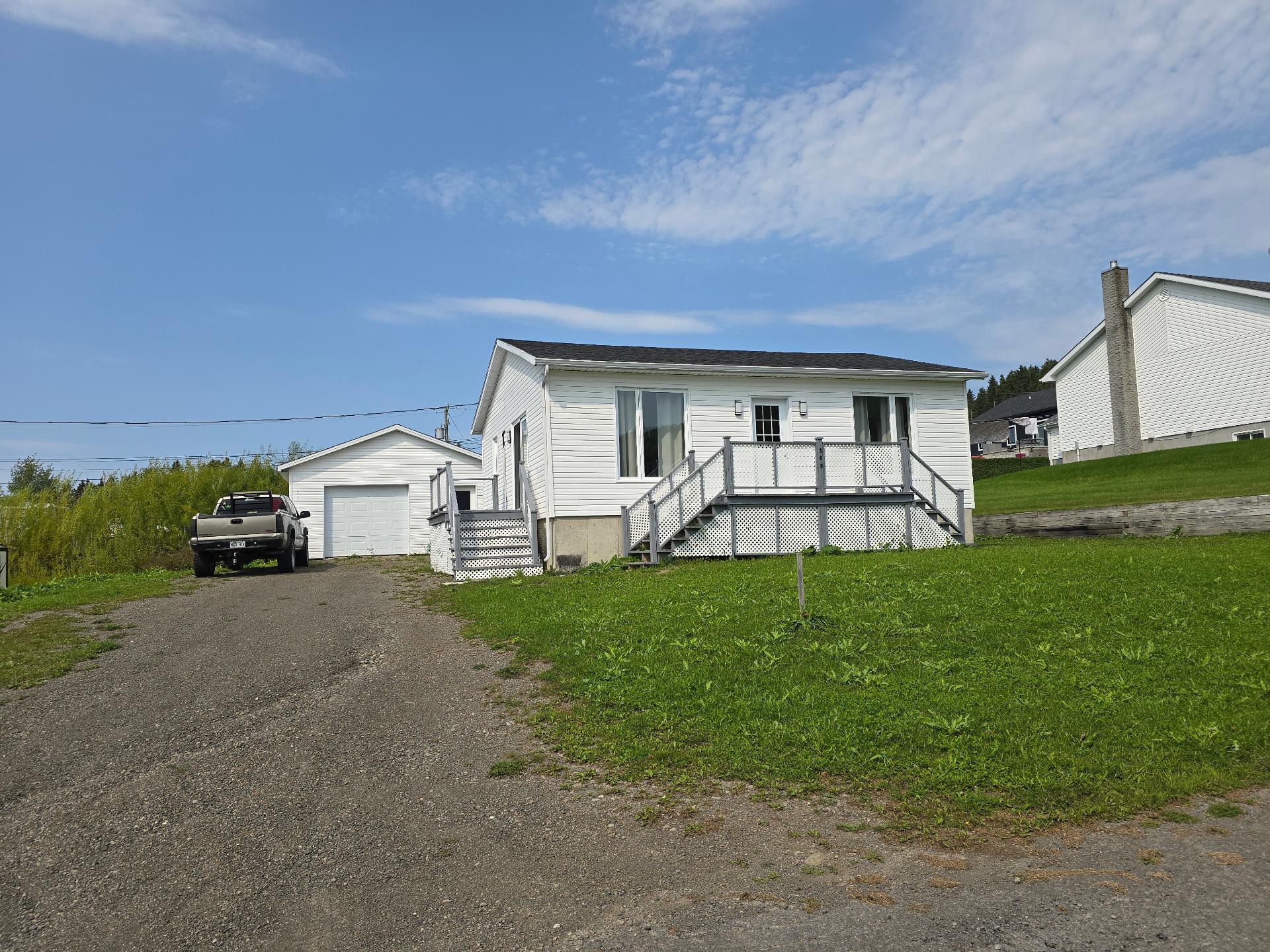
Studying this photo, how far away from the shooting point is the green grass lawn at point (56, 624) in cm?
841

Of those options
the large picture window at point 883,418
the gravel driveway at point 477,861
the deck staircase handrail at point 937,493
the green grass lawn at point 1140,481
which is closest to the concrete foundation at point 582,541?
the deck staircase handrail at point 937,493

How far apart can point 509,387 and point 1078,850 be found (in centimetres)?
1752

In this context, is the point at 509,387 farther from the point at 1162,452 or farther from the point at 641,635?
the point at 1162,452

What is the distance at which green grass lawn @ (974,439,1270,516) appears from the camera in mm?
20578

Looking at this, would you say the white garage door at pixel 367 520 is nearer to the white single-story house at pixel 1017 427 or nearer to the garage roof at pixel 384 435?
the garage roof at pixel 384 435

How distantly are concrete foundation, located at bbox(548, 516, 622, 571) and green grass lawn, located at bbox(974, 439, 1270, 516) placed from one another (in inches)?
414

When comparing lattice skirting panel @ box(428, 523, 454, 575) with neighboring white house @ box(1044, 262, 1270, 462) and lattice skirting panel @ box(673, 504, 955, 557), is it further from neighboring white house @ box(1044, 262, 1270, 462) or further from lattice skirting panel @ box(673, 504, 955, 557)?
neighboring white house @ box(1044, 262, 1270, 462)

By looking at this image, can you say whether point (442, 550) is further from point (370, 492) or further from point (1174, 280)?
point (1174, 280)

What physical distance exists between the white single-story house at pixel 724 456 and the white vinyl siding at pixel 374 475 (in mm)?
9535

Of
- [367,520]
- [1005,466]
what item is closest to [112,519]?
[367,520]

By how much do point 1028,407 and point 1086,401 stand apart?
2501 centimetres

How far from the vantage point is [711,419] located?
1770 cm

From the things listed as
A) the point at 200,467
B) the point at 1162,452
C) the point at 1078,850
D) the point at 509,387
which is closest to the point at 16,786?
the point at 1078,850

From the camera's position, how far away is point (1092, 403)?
120ft
